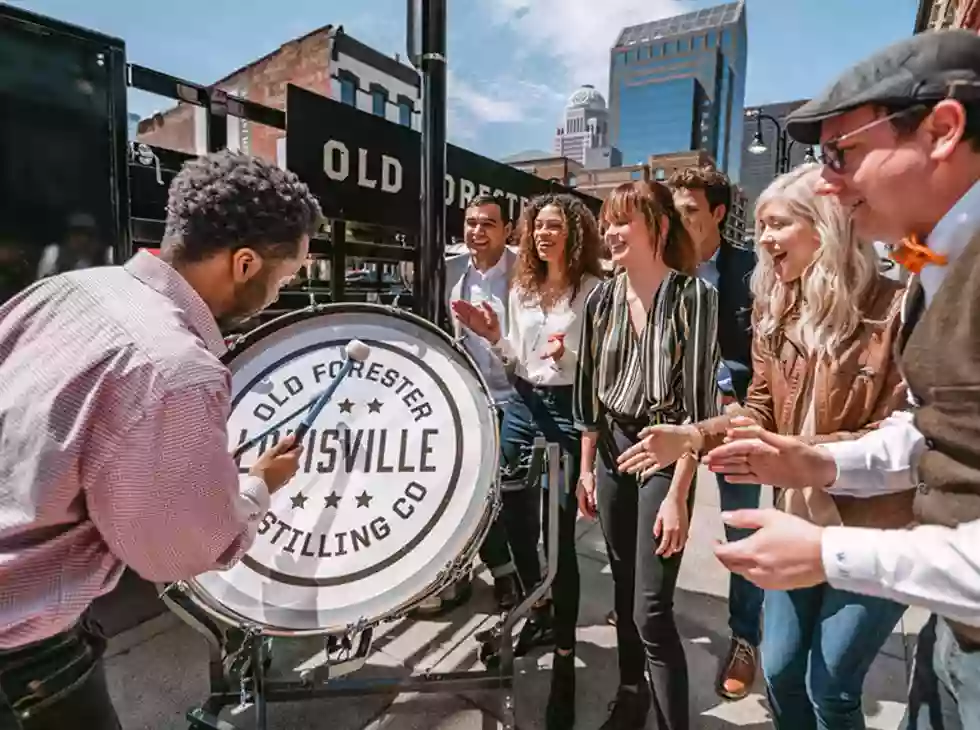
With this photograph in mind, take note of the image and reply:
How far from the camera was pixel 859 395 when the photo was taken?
5.05 feet

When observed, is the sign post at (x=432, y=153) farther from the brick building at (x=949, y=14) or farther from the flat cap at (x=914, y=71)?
the brick building at (x=949, y=14)

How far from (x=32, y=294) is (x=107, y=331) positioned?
0.25 m

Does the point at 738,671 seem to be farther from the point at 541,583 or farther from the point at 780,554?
the point at 780,554

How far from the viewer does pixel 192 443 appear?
98 centimetres

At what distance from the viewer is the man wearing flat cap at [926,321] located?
2.61 ft

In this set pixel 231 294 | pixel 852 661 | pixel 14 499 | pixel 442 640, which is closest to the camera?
pixel 14 499

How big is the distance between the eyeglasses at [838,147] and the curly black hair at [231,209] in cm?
104

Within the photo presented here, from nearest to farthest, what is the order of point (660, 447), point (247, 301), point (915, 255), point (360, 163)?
point (915, 255), point (247, 301), point (660, 447), point (360, 163)

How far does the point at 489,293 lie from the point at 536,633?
1.60 metres

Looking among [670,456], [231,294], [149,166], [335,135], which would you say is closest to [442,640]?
[670,456]

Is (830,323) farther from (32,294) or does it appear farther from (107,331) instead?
(32,294)

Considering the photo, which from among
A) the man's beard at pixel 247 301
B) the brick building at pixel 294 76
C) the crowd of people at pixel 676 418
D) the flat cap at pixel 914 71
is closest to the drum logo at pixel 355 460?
the crowd of people at pixel 676 418

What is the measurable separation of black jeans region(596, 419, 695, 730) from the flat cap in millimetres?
1195

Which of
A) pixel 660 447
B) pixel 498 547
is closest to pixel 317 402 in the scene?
pixel 660 447
